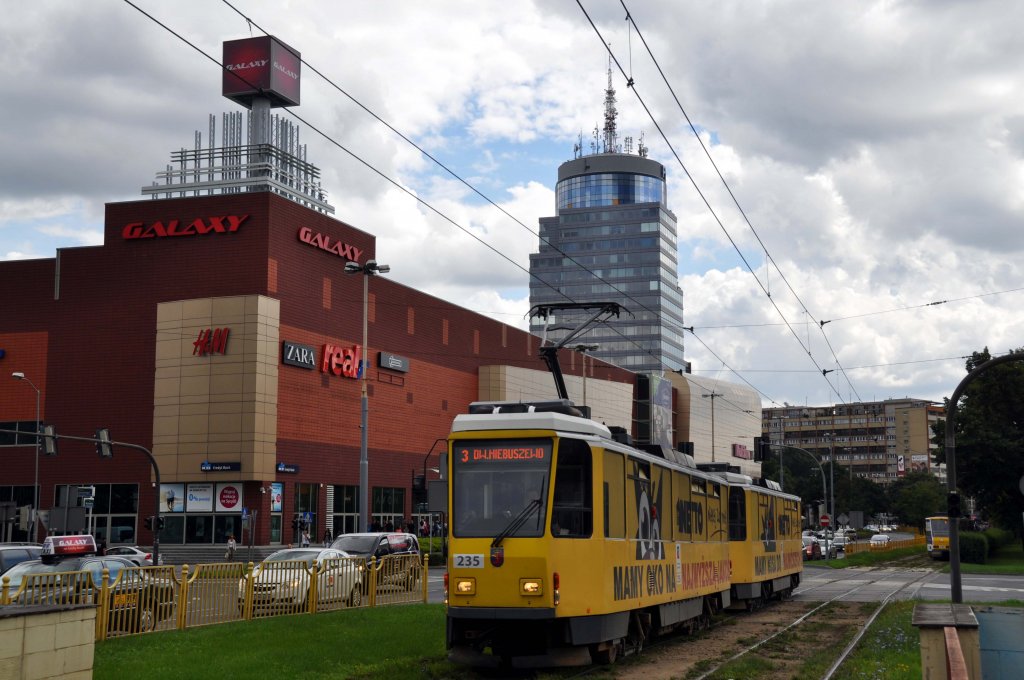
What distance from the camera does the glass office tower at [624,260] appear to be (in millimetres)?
186375

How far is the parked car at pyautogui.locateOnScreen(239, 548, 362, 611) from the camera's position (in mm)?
21422

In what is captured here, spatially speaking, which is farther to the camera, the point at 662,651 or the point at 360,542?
the point at 360,542

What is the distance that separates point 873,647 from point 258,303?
42218mm

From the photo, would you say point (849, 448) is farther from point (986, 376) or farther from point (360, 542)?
point (360, 542)

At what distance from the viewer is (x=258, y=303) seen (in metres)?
56.3

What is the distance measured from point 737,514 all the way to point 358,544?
464 inches

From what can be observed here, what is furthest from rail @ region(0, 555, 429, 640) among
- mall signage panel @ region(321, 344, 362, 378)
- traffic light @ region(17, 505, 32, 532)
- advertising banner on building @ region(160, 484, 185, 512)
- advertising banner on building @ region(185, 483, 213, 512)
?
mall signage panel @ region(321, 344, 362, 378)

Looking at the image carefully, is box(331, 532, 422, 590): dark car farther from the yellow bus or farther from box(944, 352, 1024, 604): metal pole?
the yellow bus

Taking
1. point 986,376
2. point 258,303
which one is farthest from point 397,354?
point 986,376

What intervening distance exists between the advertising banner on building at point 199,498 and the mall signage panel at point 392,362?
13584 millimetres

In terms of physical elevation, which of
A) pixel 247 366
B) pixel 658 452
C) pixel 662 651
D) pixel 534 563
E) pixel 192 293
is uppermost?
pixel 192 293

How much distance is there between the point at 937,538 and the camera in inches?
2685

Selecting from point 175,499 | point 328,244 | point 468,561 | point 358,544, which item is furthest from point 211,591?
point 328,244

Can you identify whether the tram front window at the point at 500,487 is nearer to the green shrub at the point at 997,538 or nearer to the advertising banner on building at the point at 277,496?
the advertising banner on building at the point at 277,496
